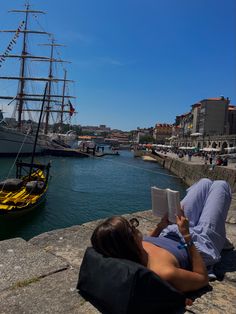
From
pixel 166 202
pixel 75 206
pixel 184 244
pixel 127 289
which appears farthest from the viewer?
pixel 75 206

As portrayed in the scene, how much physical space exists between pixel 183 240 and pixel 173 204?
32 centimetres

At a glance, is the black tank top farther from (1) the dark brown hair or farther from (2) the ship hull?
(2) the ship hull

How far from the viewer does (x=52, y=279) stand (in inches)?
122

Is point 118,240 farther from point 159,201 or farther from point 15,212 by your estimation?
point 15,212

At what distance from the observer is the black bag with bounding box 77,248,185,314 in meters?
2.32

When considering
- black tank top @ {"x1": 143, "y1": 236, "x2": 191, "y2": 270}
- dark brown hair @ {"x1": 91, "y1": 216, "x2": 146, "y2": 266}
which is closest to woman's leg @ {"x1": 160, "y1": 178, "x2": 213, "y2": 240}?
black tank top @ {"x1": 143, "y1": 236, "x2": 191, "y2": 270}

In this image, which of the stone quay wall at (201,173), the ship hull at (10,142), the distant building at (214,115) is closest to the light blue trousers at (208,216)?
the stone quay wall at (201,173)

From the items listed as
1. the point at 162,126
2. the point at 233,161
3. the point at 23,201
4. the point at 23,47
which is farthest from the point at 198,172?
the point at 162,126

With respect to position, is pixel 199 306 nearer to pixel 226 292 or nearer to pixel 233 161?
pixel 226 292

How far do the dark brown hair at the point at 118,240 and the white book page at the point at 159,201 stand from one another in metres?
0.85

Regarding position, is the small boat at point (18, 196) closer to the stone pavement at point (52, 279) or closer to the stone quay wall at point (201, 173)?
the stone pavement at point (52, 279)

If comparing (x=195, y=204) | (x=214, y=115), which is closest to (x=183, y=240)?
(x=195, y=204)

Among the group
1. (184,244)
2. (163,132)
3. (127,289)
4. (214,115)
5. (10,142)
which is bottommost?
(10,142)

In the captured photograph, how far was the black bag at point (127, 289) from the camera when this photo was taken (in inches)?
91.4
